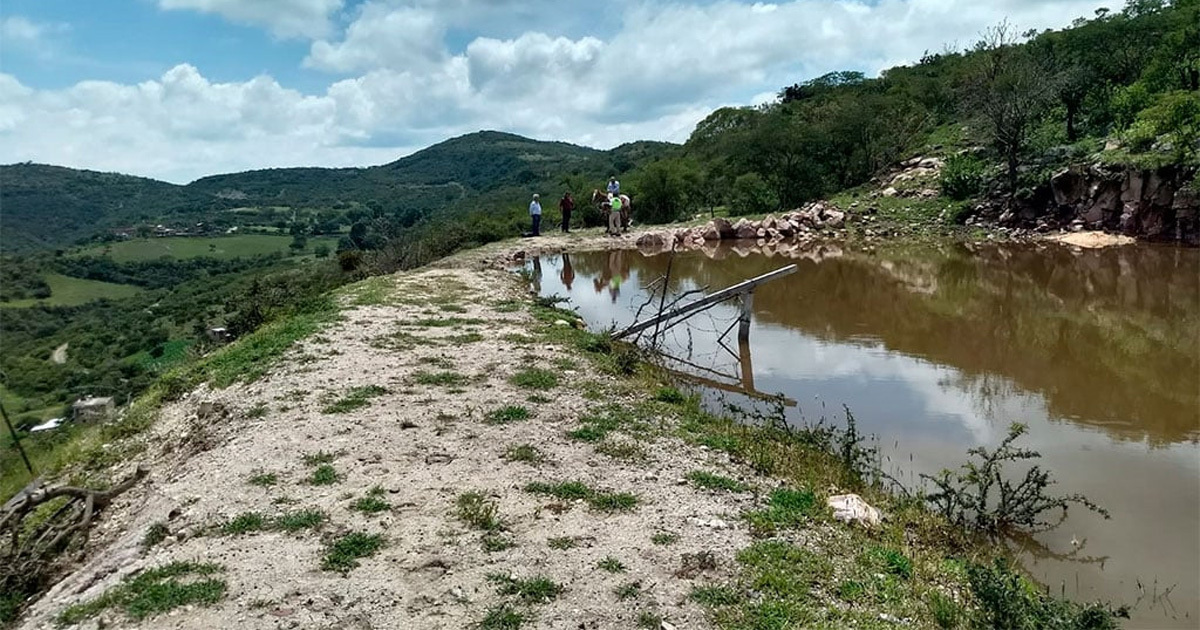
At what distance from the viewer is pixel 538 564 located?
5645 millimetres

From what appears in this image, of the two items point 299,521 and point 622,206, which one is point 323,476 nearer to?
point 299,521

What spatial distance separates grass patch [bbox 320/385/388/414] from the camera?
955 centimetres

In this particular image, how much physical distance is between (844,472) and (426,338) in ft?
27.1

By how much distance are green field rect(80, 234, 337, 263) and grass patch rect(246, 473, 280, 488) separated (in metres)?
97.6

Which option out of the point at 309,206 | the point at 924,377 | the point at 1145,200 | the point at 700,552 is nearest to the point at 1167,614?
the point at 700,552

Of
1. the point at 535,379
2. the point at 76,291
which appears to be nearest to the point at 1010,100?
the point at 535,379

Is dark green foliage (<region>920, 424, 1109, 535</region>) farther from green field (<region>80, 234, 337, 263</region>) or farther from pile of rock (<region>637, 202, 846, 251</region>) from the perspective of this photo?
green field (<region>80, 234, 337, 263</region>)

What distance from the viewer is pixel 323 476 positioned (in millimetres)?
7391

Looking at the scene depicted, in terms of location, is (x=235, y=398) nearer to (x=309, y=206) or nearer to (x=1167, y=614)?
(x=1167, y=614)

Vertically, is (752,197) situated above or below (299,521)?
above

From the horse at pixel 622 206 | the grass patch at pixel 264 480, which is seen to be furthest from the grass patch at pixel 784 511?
the horse at pixel 622 206

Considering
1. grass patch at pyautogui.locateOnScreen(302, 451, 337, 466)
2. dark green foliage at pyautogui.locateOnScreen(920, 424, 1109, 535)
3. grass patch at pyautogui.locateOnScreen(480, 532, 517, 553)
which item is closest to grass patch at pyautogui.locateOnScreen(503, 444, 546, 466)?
grass patch at pyautogui.locateOnScreen(480, 532, 517, 553)

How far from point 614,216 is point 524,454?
949 inches

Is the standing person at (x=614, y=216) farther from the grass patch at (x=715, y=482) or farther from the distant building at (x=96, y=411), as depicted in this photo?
the grass patch at (x=715, y=482)
